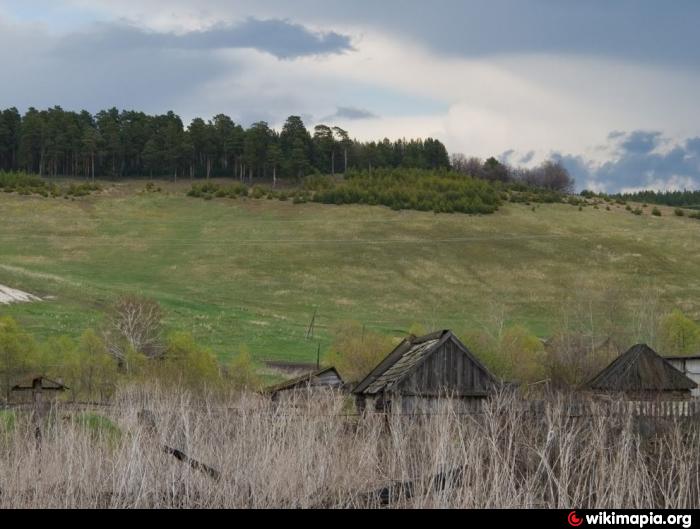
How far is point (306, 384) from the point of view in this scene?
3822cm

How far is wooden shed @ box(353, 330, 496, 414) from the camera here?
3219 centimetres

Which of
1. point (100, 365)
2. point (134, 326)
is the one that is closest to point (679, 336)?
point (134, 326)

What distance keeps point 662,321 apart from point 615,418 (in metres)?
55.1

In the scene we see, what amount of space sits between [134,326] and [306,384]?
77.4 ft

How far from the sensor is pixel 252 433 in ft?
56.7

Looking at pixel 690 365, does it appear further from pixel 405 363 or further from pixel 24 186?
pixel 24 186

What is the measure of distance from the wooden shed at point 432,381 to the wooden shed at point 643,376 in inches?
217

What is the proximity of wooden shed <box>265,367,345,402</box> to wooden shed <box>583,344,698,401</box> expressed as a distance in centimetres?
1002

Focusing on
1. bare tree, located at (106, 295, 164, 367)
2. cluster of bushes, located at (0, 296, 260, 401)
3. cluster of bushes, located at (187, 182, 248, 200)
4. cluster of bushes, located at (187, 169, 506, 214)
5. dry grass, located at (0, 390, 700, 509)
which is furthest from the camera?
cluster of bushes, located at (187, 182, 248, 200)

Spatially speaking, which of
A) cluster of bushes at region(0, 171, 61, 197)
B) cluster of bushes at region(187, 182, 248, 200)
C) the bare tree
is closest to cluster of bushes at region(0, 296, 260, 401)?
the bare tree

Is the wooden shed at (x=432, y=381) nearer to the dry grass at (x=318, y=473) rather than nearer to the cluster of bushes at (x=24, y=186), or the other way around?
the dry grass at (x=318, y=473)

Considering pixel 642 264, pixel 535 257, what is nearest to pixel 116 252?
pixel 535 257

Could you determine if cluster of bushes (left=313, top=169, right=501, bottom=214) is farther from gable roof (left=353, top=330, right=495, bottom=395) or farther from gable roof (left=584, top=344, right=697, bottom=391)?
gable roof (left=353, top=330, right=495, bottom=395)
